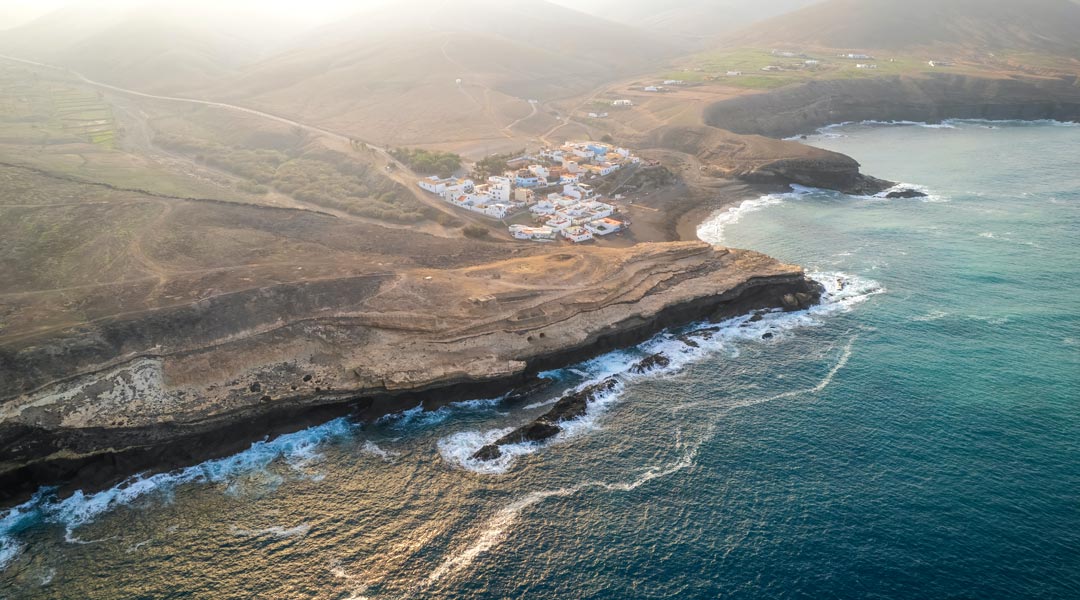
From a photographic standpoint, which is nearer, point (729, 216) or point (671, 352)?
point (671, 352)

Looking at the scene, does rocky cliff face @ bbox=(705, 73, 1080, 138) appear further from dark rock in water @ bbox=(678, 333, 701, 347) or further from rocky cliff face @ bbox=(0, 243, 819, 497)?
dark rock in water @ bbox=(678, 333, 701, 347)

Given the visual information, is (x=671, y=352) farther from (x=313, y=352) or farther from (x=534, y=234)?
(x=313, y=352)

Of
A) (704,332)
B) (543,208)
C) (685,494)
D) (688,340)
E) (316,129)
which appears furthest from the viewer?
(316,129)

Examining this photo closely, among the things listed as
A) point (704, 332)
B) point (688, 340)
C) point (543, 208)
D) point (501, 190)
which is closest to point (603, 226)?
point (543, 208)

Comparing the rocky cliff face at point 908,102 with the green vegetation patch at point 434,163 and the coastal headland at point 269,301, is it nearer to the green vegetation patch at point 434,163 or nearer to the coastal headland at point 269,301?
the coastal headland at point 269,301

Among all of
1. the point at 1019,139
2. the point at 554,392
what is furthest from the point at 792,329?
the point at 1019,139

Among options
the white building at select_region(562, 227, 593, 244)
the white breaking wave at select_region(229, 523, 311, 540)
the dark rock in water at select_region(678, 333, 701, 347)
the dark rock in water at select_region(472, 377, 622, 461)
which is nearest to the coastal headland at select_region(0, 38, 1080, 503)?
the dark rock in water at select_region(678, 333, 701, 347)

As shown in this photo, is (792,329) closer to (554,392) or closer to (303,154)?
(554,392)
